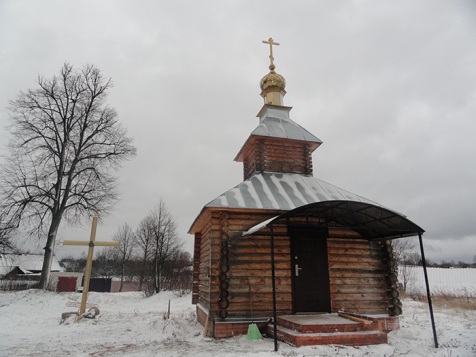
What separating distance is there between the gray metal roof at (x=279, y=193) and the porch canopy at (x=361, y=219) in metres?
0.71

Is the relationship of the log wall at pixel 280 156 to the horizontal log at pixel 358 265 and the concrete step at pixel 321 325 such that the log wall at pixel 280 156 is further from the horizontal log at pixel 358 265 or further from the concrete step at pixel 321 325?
the concrete step at pixel 321 325

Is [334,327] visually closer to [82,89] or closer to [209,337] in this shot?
[209,337]

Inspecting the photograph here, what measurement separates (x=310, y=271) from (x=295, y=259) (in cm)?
57

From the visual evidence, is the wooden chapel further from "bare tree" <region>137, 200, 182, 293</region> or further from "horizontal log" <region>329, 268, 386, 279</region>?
"bare tree" <region>137, 200, 182, 293</region>

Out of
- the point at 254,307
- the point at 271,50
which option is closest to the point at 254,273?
the point at 254,307

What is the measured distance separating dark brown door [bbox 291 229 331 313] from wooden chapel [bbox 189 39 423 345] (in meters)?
0.03

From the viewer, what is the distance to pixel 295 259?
9.07 metres

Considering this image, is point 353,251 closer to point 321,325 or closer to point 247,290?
point 321,325

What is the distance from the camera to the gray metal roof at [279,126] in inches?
480

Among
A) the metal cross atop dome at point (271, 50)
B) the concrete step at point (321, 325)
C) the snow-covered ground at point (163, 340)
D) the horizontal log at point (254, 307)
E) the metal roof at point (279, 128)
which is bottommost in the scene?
the snow-covered ground at point (163, 340)

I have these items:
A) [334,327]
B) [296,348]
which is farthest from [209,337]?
[334,327]

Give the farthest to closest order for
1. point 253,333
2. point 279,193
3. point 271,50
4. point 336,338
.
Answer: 1. point 271,50
2. point 279,193
3. point 253,333
4. point 336,338

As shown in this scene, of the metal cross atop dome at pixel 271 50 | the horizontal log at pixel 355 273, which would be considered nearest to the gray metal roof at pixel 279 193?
the horizontal log at pixel 355 273

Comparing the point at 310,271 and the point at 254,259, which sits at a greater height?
the point at 254,259
